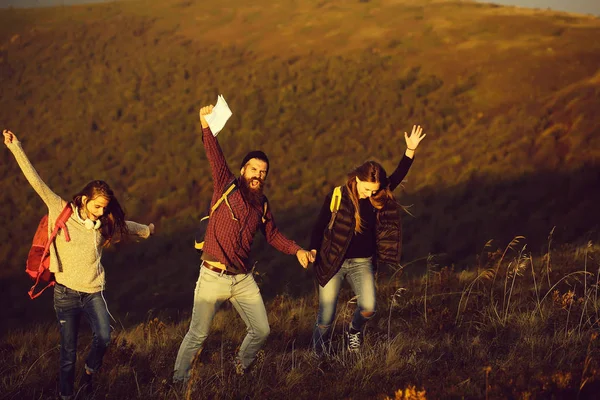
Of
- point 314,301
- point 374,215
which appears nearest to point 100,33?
point 314,301

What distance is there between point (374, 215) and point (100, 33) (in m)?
39.0

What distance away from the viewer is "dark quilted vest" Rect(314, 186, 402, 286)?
497 cm

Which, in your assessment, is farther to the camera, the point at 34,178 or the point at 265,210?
the point at 265,210

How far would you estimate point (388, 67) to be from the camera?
30453mm

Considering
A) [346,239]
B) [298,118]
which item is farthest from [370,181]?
[298,118]

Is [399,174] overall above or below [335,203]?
above

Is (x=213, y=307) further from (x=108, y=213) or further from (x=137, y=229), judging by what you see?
(x=108, y=213)

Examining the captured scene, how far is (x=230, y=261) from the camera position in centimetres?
441

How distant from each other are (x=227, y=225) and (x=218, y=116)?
0.82m

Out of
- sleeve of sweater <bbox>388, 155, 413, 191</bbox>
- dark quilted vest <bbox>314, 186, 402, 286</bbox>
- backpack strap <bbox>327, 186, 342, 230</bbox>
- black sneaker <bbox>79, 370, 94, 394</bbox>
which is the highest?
sleeve of sweater <bbox>388, 155, 413, 191</bbox>

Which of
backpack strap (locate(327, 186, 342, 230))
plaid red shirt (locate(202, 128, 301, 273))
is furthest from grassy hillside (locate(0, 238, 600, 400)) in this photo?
backpack strap (locate(327, 186, 342, 230))

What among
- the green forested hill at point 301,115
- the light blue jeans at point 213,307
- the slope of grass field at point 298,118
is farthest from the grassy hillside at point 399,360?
the green forested hill at point 301,115

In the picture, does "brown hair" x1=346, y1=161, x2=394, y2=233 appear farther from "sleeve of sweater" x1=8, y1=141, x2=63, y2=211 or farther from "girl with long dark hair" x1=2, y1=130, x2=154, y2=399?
"sleeve of sweater" x1=8, y1=141, x2=63, y2=211

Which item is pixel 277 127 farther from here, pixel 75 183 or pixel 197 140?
pixel 75 183
